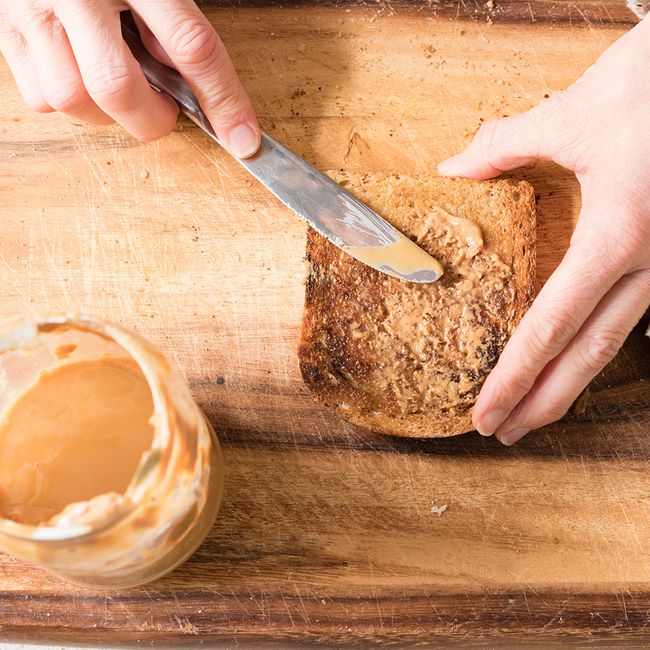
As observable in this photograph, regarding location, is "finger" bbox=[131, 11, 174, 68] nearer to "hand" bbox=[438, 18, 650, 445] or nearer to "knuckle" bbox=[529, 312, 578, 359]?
"hand" bbox=[438, 18, 650, 445]

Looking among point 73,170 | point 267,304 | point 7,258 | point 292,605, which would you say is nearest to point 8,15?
point 73,170

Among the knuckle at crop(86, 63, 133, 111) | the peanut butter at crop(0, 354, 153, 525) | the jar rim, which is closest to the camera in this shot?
the jar rim

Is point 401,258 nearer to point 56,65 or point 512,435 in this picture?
point 512,435

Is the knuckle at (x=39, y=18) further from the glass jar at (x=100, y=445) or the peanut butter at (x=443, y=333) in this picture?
the peanut butter at (x=443, y=333)

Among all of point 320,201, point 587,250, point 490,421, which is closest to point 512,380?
point 490,421

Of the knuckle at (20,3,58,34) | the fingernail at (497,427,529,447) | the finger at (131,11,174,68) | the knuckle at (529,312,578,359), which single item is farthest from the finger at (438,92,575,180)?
the knuckle at (20,3,58,34)
